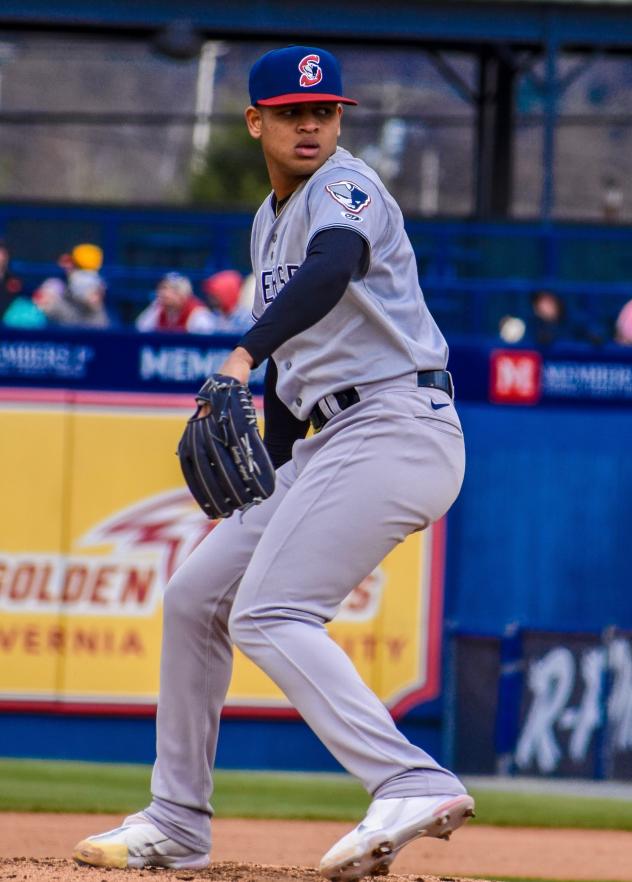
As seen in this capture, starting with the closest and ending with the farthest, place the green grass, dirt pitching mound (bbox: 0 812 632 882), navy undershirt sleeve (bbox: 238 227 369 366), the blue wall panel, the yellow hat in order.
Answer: navy undershirt sleeve (bbox: 238 227 369 366) → dirt pitching mound (bbox: 0 812 632 882) → the green grass → the blue wall panel → the yellow hat

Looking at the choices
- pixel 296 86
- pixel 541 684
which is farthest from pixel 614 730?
pixel 296 86

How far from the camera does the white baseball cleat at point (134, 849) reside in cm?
382

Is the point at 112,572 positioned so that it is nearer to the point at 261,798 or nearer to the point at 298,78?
the point at 261,798

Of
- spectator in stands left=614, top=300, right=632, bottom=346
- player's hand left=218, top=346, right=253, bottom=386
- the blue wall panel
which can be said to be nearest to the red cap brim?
player's hand left=218, top=346, right=253, bottom=386

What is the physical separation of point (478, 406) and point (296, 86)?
5.53 meters

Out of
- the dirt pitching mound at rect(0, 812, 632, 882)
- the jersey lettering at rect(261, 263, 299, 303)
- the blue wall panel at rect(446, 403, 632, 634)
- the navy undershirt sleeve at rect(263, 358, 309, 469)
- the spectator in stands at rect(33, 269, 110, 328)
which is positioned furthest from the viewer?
the spectator in stands at rect(33, 269, 110, 328)

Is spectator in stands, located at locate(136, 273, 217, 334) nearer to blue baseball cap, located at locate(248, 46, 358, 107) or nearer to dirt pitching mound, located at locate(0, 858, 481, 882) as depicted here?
dirt pitching mound, located at locate(0, 858, 481, 882)

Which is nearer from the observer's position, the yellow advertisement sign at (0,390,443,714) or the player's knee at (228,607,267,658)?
the player's knee at (228,607,267,658)

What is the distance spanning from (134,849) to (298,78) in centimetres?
192

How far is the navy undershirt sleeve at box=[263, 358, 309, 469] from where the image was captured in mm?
4004

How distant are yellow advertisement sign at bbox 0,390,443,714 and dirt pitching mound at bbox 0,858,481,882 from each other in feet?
15.0

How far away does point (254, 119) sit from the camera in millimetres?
3715

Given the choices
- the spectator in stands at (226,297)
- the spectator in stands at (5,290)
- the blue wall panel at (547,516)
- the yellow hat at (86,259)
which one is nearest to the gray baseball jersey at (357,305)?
the blue wall panel at (547,516)

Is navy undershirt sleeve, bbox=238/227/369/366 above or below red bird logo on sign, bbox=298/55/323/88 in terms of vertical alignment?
below
